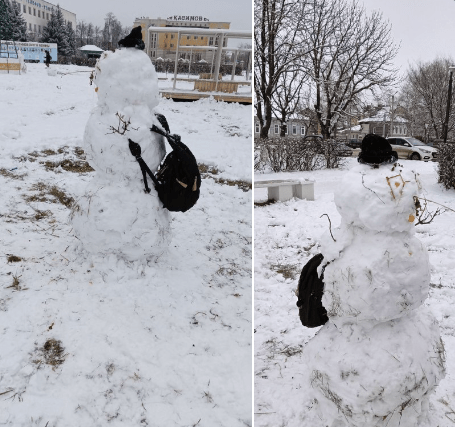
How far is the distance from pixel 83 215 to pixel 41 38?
40.6m

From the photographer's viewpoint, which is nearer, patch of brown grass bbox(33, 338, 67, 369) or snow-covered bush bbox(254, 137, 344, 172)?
patch of brown grass bbox(33, 338, 67, 369)

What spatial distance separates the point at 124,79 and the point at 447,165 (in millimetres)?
8115

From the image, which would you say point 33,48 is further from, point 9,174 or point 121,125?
point 121,125

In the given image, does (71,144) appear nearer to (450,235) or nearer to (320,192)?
(320,192)

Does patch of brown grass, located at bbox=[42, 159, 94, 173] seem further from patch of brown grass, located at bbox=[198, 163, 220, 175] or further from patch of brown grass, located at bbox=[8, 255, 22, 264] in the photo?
patch of brown grass, located at bbox=[8, 255, 22, 264]

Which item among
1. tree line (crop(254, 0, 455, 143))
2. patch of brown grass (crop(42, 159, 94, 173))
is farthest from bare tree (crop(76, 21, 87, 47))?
patch of brown grass (crop(42, 159, 94, 173))

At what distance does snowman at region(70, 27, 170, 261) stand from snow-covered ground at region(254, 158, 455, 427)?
1472 mm

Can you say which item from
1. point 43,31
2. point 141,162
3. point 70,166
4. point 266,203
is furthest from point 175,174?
point 43,31

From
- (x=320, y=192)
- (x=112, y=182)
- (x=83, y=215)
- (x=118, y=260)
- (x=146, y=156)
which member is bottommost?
(x=320, y=192)

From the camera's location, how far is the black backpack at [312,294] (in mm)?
2639

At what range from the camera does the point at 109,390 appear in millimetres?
3020

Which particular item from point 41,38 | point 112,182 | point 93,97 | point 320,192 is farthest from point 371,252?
point 41,38

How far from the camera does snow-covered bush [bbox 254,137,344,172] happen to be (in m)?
11.2

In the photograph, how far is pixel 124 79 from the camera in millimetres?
3752
